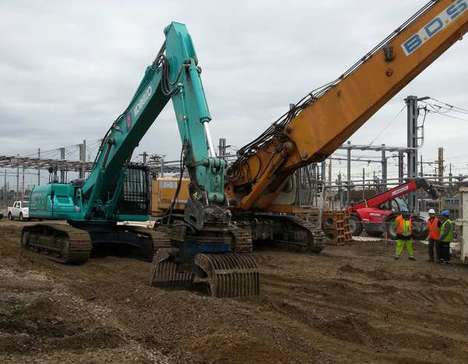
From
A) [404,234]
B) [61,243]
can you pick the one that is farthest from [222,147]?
[61,243]

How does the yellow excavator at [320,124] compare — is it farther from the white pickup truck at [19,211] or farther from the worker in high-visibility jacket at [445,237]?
the white pickup truck at [19,211]

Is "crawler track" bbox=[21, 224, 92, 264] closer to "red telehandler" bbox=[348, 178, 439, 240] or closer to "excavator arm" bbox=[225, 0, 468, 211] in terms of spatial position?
"excavator arm" bbox=[225, 0, 468, 211]

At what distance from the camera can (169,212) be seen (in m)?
9.53

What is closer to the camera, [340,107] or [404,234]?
[340,107]

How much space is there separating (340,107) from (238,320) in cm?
797

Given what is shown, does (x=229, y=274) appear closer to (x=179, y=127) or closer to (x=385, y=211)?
(x=179, y=127)

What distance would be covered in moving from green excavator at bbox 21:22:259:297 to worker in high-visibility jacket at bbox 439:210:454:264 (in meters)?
5.12

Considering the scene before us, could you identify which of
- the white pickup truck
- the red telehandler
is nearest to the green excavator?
the red telehandler

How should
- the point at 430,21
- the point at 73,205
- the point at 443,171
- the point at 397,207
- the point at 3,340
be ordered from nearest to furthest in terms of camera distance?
the point at 3,340 → the point at 430,21 → the point at 73,205 → the point at 397,207 → the point at 443,171

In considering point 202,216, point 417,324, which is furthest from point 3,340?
point 417,324

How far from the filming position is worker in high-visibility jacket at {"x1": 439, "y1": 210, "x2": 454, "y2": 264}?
1331cm

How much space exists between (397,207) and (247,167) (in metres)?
9.38

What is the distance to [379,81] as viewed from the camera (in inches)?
492

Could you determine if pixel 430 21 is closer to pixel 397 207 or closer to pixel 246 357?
pixel 246 357
